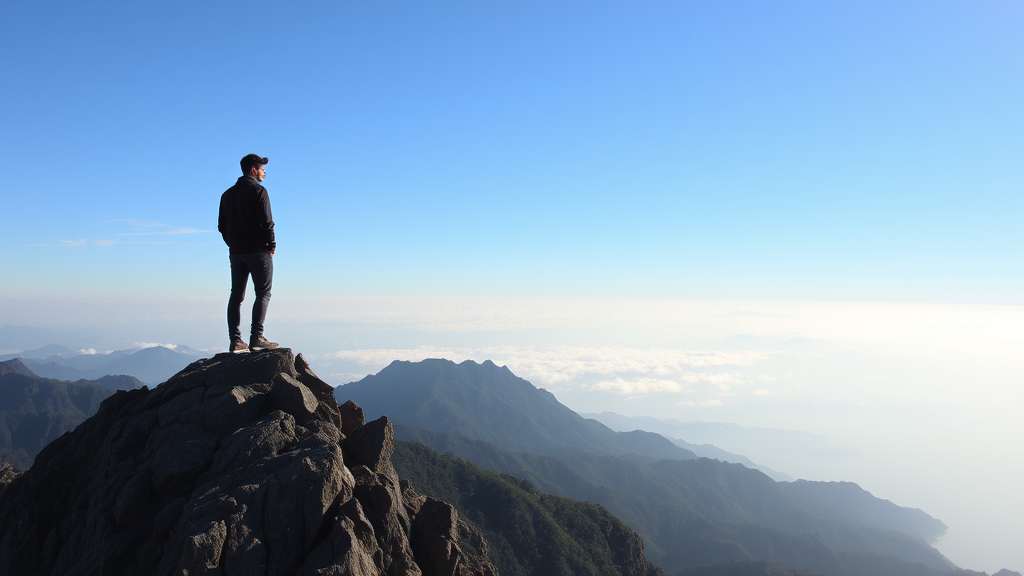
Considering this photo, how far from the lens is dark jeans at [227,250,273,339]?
48.2 ft

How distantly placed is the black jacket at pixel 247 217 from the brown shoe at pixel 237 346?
318cm

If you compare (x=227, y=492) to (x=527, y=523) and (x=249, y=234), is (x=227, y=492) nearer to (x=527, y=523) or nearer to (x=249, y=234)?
(x=249, y=234)

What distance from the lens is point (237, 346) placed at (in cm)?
1622

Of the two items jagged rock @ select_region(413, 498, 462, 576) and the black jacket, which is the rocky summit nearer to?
jagged rock @ select_region(413, 498, 462, 576)

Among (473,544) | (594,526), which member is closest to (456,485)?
(594,526)

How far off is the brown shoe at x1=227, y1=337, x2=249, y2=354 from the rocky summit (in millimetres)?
304

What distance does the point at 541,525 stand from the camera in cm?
15475

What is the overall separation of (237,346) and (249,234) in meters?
4.09

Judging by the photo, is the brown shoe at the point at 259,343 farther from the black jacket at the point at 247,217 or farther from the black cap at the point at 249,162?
the black cap at the point at 249,162

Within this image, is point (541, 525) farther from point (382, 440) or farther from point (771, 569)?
point (382, 440)

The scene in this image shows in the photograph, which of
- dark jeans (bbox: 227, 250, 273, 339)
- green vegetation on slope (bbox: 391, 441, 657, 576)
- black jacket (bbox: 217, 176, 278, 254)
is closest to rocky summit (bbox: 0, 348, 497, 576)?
dark jeans (bbox: 227, 250, 273, 339)

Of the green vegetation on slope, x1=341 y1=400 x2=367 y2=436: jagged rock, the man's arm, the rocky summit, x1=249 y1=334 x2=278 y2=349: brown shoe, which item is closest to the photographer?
the rocky summit

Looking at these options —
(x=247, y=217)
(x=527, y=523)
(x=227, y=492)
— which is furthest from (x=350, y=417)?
(x=527, y=523)

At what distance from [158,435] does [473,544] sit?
13.4 metres
